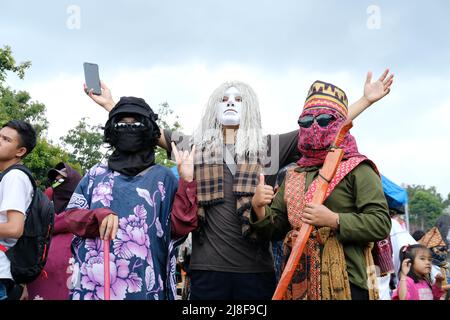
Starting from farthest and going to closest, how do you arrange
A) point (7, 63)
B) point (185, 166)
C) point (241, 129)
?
point (7, 63)
point (241, 129)
point (185, 166)

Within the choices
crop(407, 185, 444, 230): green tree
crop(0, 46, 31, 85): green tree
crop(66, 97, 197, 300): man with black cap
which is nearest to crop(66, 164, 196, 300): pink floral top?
crop(66, 97, 197, 300): man with black cap

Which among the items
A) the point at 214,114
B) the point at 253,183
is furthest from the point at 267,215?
the point at 214,114

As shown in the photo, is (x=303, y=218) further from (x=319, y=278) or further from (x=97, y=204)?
(x=97, y=204)

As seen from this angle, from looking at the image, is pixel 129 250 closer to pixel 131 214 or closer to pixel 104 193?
pixel 131 214

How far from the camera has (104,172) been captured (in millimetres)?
3658

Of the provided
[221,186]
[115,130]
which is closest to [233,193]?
[221,186]

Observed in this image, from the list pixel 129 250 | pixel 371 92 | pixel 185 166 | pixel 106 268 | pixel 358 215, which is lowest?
pixel 106 268

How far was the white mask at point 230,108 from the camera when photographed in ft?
13.1

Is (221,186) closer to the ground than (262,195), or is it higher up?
higher up

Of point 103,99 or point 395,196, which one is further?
point 103,99

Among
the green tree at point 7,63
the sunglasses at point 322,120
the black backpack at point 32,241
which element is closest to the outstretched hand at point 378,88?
the sunglasses at point 322,120

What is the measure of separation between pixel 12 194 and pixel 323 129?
209 cm

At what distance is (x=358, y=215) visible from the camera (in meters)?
3.13

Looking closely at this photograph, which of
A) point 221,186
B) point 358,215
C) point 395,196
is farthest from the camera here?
point 395,196
